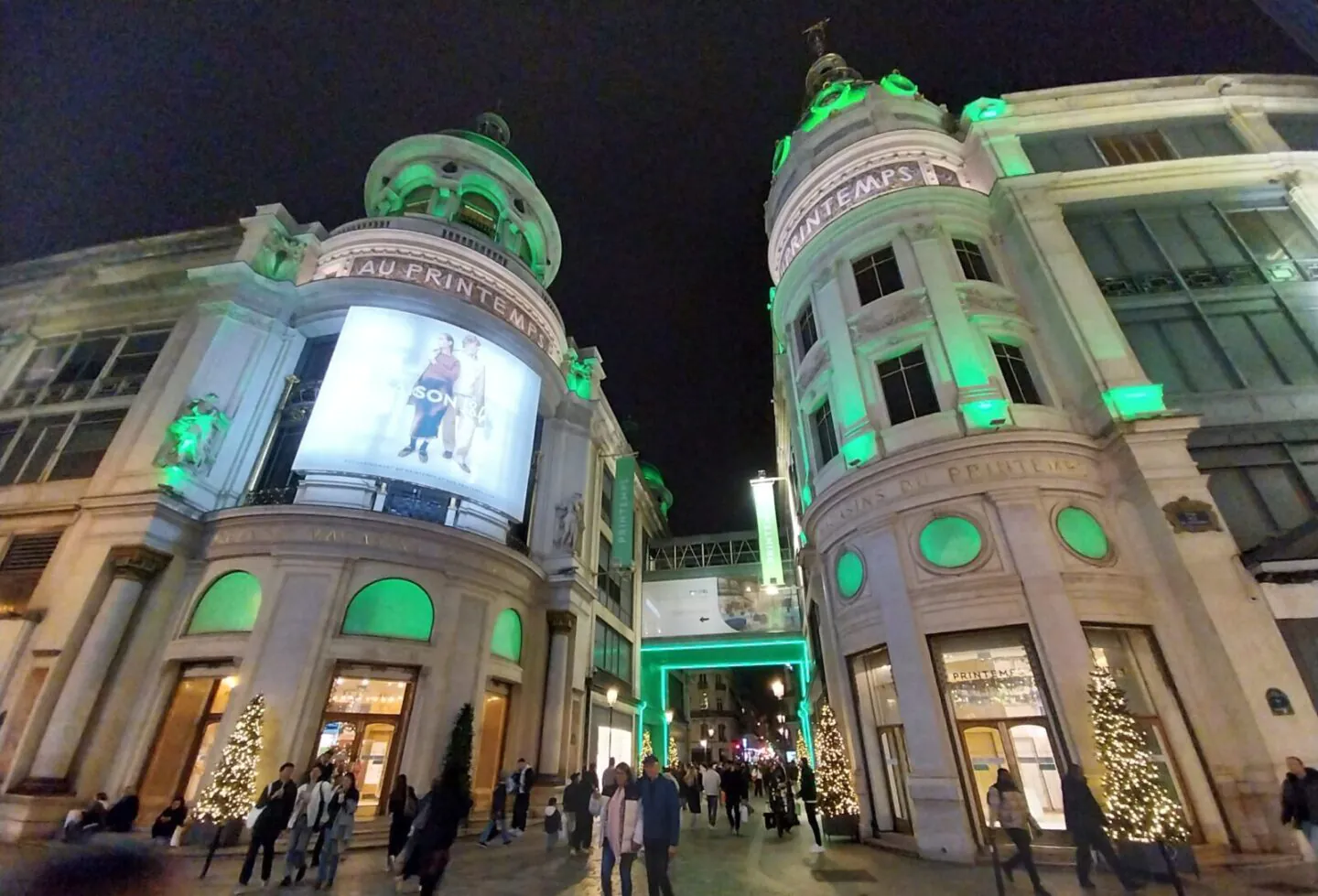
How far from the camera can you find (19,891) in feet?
25.3

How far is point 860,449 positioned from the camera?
1580cm

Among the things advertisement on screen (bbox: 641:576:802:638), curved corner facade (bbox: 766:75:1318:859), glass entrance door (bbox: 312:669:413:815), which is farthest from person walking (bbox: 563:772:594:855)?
advertisement on screen (bbox: 641:576:802:638)

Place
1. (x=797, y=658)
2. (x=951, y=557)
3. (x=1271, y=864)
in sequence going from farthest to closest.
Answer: (x=797, y=658) < (x=951, y=557) < (x=1271, y=864)

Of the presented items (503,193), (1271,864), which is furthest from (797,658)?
(503,193)

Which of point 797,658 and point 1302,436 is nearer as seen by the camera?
point 1302,436

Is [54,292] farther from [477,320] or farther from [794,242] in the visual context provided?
[794,242]

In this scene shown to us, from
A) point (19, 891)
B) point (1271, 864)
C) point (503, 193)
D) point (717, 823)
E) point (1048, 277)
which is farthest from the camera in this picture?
point (503, 193)

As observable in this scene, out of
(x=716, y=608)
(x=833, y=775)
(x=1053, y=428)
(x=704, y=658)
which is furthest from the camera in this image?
(x=704, y=658)

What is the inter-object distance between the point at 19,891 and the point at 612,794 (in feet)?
27.6

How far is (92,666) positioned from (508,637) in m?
10.9

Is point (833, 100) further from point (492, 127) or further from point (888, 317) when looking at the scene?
point (492, 127)

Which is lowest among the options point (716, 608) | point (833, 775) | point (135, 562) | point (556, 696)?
point (833, 775)

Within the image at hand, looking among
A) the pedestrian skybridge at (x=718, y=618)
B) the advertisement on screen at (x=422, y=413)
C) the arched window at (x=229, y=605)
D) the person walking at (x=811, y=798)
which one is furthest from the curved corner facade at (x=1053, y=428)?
the arched window at (x=229, y=605)

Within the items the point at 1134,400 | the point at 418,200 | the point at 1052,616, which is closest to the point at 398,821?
the point at 1052,616
